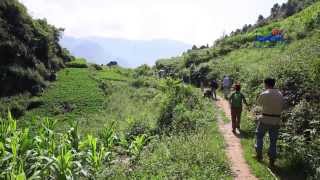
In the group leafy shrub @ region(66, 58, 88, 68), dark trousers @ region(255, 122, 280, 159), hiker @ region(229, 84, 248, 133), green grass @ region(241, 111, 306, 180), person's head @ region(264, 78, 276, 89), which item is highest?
leafy shrub @ region(66, 58, 88, 68)

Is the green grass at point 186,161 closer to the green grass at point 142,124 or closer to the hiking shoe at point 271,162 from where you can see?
the green grass at point 142,124

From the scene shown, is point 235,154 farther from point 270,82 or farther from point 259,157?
point 270,82

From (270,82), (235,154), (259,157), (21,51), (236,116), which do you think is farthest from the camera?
(21,51)

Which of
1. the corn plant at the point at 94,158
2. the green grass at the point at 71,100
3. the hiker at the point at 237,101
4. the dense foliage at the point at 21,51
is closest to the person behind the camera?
the corn plant at the point at 94,158

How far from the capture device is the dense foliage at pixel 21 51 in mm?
52719

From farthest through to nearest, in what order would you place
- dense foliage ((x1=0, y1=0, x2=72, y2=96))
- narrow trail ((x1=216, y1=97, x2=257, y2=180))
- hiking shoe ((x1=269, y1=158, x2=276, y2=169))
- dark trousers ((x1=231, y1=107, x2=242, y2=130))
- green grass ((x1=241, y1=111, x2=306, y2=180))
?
dense foliage ((x1=0, y1=0, x2=72, y2=96)) < dark trousers ((x1=231, y1=107, x2=242, y2=130)) < hiking shoe ((x1=269, y1=158, x2=276, y2=169)) < narrow trail ((x1=216, y1=97, x2=257, y2=180)) < green grass ((x1=241, y1=111, x2=306, y2=180))

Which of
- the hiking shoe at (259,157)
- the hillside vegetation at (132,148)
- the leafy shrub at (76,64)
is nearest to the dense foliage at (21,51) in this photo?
the leafy shrub at (76,64)

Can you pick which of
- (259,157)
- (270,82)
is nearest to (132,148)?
(259,157)

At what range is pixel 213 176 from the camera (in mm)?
12766

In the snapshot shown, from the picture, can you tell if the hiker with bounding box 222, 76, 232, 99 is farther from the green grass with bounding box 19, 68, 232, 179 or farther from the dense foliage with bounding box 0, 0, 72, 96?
the dense foliage with bounding box 0, 0, 72, 96

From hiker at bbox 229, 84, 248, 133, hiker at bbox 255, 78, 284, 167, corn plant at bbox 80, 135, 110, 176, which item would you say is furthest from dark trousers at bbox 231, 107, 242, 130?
corn plant at bbox 80, 135, 110, 176

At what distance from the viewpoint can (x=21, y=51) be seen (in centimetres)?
5481

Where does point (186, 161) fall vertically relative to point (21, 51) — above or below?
below

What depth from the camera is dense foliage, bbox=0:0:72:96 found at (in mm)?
52719
